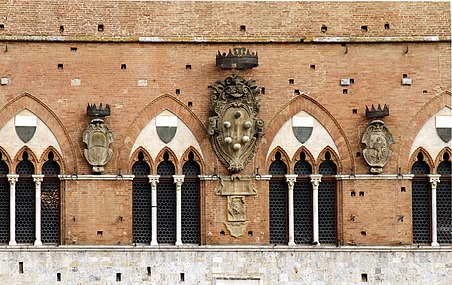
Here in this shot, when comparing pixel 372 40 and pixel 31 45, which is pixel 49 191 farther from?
pixel 372 40

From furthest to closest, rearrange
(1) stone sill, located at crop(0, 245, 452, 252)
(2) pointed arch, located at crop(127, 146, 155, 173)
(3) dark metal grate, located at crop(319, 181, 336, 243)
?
(3) dark metal grate, located at crop(319, 181, 336, 243) < (2) pointed arch, located at crop(127, 146, 155, 173) < (1) stone sill, located at crop(0, 245, 452, 252)

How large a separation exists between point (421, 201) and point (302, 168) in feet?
8.66

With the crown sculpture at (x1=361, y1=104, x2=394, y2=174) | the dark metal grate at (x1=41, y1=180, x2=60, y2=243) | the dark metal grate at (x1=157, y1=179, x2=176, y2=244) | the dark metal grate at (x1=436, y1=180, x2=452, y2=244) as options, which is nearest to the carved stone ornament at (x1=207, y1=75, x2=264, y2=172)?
the dark metal grate at (x1=157, y1=179, x2=176, y2=244)

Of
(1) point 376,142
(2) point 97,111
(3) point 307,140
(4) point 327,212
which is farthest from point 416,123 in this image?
(2) point 97,111

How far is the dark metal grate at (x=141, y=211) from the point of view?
154 feet

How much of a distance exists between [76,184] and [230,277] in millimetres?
3761

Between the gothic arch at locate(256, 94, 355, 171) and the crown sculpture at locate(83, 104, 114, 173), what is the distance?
346 centimetres

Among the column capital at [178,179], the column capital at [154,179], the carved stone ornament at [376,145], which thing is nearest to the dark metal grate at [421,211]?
the carved stone ornament at [376,145]

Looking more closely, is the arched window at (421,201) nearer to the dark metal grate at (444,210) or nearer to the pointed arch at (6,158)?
the dark metal grate at (444,210)

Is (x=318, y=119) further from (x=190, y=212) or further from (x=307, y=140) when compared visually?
(x=190, y=212)

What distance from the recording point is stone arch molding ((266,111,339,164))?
47062 mm

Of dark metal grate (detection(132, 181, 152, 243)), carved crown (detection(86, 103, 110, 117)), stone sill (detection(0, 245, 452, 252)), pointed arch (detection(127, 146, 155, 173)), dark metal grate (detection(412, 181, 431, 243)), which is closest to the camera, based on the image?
stone sill (detection(0, 245, 452, 252))

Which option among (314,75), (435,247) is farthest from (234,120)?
(435,247)

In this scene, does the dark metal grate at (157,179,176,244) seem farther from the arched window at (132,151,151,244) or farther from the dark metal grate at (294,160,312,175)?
the dark metal grate at (294,160,312,175)
